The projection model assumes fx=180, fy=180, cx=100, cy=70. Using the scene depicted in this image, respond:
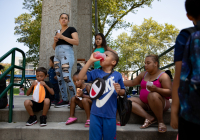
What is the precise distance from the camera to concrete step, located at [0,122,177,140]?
2.91 metres

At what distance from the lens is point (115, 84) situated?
6.86ft

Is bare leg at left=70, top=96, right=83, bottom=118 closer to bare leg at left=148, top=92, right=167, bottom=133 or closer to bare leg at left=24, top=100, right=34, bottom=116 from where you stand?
bare leg at left=24, top=100, right=34, bottom=116

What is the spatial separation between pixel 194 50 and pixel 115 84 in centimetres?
106

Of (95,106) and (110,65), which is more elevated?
(110,65)

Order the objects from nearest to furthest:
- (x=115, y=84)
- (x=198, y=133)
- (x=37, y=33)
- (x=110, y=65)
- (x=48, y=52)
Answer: (x=198, y=133) < (x=115, y=84) < (x=110, y=65) < (x=48, y=52) < (x=37, y=33)

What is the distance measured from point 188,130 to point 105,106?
3.56ft

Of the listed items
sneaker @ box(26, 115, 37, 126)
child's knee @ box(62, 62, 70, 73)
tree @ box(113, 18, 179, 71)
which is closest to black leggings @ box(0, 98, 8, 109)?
sneaker @ box(26, 115, 37, 126)

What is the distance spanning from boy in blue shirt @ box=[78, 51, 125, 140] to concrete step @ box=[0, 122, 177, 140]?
92 cm

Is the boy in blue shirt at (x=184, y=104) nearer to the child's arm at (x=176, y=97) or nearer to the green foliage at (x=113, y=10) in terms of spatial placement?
the child's arm at (x=176, y=97)

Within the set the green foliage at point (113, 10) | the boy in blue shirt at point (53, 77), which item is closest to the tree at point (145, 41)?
the green foliage at point (113, 10)

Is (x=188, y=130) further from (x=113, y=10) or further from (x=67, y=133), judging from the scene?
(x=113, y=10)

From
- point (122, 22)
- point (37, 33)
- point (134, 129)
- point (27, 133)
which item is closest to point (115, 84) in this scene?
point (134, 129)

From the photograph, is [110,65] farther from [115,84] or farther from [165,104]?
[165,104]

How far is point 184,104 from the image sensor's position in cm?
122
